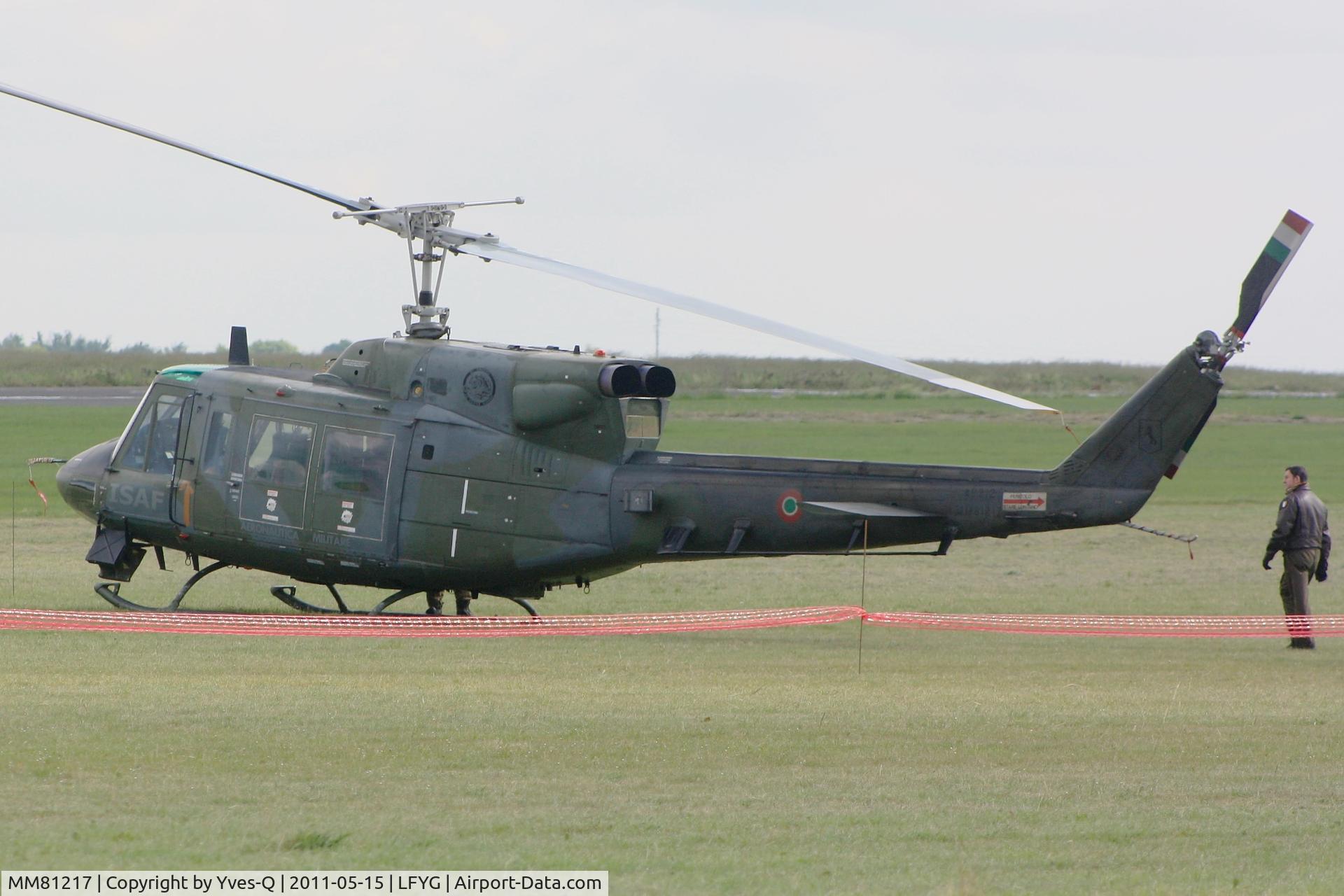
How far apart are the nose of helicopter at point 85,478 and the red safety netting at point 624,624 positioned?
1423 mm

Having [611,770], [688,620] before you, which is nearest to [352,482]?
[688,620]

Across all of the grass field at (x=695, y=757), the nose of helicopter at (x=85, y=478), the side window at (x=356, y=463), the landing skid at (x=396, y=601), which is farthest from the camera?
the nose of helicopter at (x=85, y=478)

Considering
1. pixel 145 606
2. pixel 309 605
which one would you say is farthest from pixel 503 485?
pixel 145 606

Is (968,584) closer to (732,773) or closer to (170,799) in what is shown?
(732,773)

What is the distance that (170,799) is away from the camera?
25.6 ft

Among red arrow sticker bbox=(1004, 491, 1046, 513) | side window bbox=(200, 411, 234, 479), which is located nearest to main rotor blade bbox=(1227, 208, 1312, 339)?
red arrow sticker bbox=(1004, 491, 1046, 513)

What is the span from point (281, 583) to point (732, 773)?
11679 mm

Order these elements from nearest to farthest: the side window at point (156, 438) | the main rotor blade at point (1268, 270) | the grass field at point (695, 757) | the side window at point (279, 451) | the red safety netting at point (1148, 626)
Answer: the grass field at point (695, 757)
the main rotor blade at point (1268, 270)
the side window at point (279, 451)
the red safety netting at point (1148, 626)
the side window at point (156, 438)

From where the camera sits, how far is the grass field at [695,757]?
23.0 feet

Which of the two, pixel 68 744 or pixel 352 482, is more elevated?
pixel 352 482

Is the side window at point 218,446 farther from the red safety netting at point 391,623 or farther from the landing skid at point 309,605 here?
the red safety netting at point 391,623

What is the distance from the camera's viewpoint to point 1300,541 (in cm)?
1476

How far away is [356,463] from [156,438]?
2.36m

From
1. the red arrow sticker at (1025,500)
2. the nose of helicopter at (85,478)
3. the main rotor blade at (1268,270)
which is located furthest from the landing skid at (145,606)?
the main rotor blade at (1268,270)
